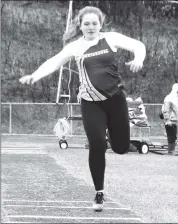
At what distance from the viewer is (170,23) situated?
41.1 meters

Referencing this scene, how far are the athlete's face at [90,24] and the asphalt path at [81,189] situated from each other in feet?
5.84

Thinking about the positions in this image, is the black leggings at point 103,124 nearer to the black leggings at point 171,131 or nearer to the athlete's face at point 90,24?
the athlete's face at point 90,24

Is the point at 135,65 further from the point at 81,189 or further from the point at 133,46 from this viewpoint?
the point at 81,189

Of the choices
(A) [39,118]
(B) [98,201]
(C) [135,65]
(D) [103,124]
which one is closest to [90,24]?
(C) [135,65]

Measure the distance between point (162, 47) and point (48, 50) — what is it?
22.3 feet

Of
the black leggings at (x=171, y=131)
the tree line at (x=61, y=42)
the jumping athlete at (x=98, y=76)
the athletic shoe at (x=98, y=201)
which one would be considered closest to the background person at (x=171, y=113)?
the black leggings at (x=171, y=131)

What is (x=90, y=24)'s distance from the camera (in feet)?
19.5

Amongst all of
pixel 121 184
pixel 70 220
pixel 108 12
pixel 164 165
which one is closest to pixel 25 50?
pixel 108 12

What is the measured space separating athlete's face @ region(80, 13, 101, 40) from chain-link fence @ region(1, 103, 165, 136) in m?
21.2

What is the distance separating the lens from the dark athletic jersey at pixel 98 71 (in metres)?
6.02

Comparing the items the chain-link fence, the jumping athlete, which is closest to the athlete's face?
the jumping athlete

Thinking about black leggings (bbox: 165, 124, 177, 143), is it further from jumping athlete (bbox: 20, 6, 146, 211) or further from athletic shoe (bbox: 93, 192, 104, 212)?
jumping athlete (bbox: 20, 6, 146, 211)

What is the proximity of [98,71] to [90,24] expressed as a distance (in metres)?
0.43

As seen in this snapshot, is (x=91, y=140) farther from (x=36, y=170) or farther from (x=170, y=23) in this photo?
(x=170, y=23)
